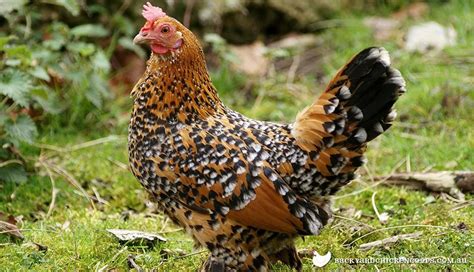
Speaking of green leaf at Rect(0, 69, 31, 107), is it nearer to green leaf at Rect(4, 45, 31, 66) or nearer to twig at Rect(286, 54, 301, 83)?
green leaf at Rect(4, 45, 31, 66)

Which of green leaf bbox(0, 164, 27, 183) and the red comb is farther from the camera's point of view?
green leaf bbox(0, 164, 27, 183)

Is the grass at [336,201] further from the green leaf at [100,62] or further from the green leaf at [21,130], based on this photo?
the green leaf at [100,62]

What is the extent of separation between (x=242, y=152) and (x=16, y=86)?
2.45 meters

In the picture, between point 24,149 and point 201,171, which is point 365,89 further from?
point 24,149

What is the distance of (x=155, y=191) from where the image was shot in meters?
4.62

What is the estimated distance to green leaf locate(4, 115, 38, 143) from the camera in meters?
6.25

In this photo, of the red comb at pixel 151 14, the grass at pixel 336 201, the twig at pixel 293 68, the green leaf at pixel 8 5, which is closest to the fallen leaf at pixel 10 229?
the grass at pixel 336 201

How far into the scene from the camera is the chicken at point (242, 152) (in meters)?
4.45

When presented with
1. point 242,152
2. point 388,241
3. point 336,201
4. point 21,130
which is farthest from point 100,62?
point 388,241

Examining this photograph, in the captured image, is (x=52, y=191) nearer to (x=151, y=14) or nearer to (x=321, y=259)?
(x=151, y=14)

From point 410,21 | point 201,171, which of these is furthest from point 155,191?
point 410,21

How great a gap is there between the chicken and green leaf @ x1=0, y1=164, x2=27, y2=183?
197 cm

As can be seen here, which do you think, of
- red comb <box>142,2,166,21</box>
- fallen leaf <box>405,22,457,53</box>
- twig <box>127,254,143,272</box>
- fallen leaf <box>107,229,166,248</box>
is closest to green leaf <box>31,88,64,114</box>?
fallen leaf <box>107,229,166,248</box>

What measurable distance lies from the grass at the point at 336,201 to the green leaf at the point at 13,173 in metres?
0.09
